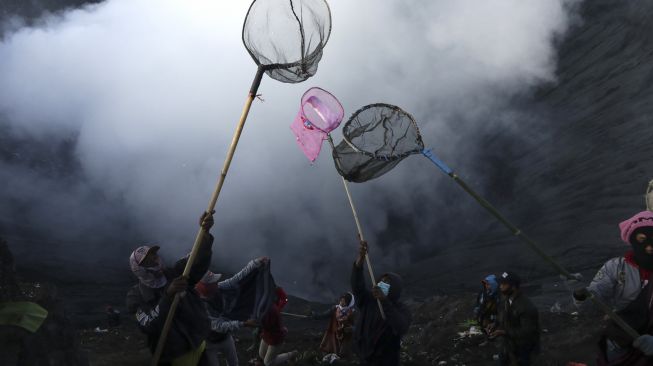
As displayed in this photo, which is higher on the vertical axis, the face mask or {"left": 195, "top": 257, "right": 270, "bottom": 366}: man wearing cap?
the face mask

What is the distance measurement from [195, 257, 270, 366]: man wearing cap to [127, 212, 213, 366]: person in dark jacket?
1129 mm

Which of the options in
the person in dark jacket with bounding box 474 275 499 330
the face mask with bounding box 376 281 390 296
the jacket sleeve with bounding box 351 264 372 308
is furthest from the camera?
the person in dark jacket with bounding box 474 275 499 330

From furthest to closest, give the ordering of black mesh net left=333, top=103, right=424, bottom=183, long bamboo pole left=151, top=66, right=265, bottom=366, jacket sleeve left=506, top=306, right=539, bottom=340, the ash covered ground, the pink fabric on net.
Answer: the ash covered ground
the pink fabric on net
jacket sleeve left=506, top=306, right=539, bottom=340
black mesh net left=333, top=103, right=424, bottom=183
long bamboo pole left=151, top=66, right=265, bottom=366

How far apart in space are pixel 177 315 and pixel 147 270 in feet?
0.94

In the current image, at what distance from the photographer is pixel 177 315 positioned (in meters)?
2.91

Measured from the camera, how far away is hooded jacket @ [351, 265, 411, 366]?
4.01 meters

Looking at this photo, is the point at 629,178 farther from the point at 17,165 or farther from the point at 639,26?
the point at 17,165

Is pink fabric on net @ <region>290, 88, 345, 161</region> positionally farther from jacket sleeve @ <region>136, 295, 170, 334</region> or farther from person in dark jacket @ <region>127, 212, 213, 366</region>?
jacket sleeve @ <region>136, 295, 170, 334</region>

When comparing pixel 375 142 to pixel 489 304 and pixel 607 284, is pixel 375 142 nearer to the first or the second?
pixel 607 284

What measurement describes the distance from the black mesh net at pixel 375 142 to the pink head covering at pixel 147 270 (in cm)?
136

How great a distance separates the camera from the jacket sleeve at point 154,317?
2.79 meters

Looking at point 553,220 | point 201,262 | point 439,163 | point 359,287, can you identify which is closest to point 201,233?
point 201,262

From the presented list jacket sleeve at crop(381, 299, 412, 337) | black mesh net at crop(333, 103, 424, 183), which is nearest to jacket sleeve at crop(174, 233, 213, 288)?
black mesh net at crop(333, 103, 424, 183)

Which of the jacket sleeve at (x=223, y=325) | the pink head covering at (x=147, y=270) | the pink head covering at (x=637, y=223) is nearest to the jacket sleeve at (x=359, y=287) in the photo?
the jacket sleeve at (x=223, y=325)
